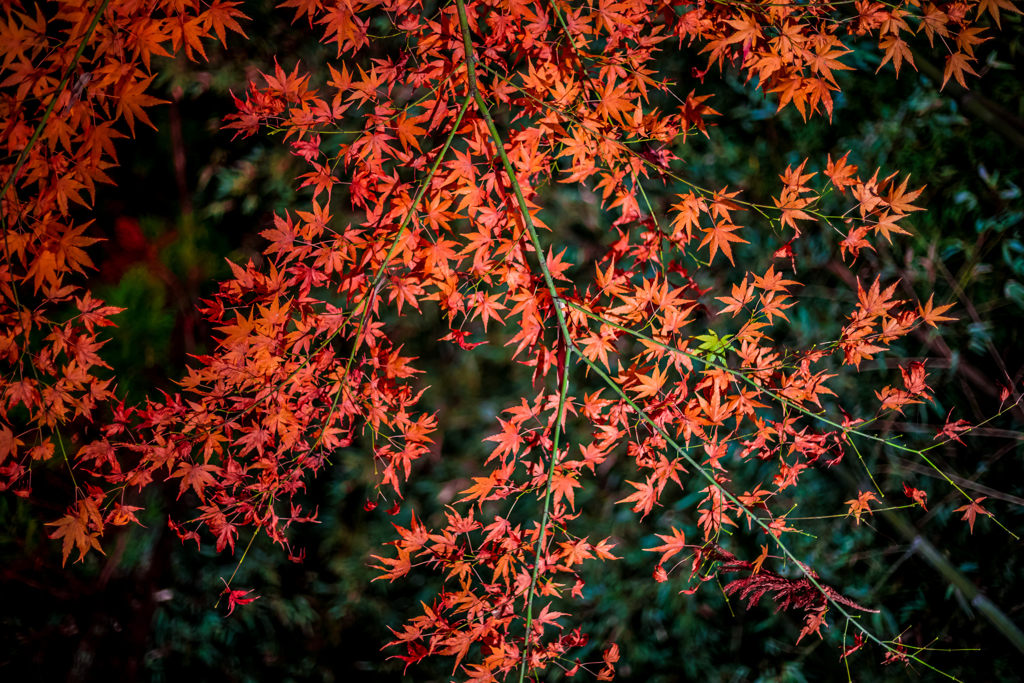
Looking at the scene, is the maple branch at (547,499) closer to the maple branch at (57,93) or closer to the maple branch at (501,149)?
the maple branch at (501,149)

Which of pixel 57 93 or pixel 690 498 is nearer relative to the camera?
pixel 57 93

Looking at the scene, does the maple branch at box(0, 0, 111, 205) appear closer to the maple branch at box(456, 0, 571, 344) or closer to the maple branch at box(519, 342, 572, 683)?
the maple branch at box(456, 0, 571, 344)

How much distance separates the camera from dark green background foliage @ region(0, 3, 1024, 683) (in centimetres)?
216

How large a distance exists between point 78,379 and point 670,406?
1204 mm

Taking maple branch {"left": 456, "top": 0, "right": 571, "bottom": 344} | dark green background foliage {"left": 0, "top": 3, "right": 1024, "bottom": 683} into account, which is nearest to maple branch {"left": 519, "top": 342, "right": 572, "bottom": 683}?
maple branch {"left": 456, "top": 0, "right": 571, "bottom": 344}

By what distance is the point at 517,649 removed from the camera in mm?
997

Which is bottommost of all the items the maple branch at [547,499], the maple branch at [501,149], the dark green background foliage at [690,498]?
the dark green background foliage at [690,498]

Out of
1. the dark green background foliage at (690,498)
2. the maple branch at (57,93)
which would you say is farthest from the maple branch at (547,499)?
the dark green background foliage at (690,498)

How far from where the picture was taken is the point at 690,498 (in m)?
2.34

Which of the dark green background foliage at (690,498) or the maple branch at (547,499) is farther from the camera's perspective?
the dark green background foliage at (690,498)

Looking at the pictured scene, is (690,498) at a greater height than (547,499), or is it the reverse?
(547,499)

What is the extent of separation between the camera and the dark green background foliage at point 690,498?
2164mm

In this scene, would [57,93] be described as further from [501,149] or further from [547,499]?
[547,499]

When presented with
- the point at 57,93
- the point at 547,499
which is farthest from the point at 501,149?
the point at 57,93
